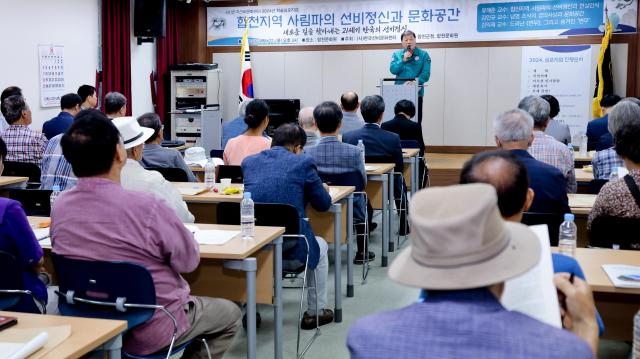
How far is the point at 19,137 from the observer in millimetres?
6043

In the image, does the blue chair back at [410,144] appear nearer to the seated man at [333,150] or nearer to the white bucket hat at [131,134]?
the seated man at [333,150]

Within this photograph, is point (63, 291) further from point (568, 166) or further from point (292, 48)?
point (292, 48)

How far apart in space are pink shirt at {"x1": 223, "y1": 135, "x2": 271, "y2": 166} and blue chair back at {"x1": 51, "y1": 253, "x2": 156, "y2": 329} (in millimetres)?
2984

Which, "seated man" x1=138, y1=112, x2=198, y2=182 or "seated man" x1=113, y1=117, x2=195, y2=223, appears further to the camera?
"seated man" x1=138, y1=112, x2=198, y2=182

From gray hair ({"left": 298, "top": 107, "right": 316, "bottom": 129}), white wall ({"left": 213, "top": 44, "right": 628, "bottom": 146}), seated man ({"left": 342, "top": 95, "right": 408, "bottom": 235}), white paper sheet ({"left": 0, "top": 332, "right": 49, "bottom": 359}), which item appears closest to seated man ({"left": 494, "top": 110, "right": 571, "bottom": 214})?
white paper sheet ({"left": 0, "top": 332, "right": 49, "bottom": 359})

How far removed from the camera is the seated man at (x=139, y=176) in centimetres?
325

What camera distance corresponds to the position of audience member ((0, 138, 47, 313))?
2.73 m

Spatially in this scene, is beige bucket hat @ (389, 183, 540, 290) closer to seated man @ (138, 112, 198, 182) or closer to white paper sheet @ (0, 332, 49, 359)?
white paper sheet @ (0, 332, 49, 359)

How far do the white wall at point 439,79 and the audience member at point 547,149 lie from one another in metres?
5.90

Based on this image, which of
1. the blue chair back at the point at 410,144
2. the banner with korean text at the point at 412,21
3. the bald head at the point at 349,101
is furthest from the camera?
the banner with korean text at the point at 412,21

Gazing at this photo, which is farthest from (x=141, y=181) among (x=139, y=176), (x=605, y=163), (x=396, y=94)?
(x=396, y=94)

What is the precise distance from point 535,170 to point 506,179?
1.72m

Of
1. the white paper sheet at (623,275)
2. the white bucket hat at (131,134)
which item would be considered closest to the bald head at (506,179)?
the white paper sheet at (623,275)

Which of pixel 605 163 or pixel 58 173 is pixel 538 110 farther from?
pixel 58 173
